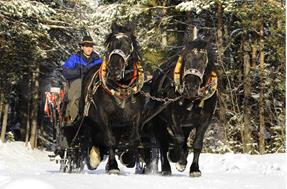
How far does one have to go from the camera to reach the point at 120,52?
8.20 metres

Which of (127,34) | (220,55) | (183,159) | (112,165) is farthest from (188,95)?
(220,55)

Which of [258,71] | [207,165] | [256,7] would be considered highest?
[256,7]

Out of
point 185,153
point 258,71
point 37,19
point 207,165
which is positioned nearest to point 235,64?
point 258,71

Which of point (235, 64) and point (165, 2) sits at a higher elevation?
point (165, 2)

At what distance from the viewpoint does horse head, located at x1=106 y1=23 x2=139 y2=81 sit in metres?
8.15

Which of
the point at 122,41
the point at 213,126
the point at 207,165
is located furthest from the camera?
the point at 213,126

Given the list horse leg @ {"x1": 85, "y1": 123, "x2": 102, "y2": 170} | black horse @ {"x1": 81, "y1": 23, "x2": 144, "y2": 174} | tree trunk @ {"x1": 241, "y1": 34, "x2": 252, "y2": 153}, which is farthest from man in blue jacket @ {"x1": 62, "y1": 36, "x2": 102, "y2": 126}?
tree trunk @ {"x1": 241, "y1": 34, "x2": 252, "y2": 153}

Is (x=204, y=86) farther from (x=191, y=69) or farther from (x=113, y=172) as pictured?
(x=113, y=172)

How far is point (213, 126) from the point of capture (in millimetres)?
22750

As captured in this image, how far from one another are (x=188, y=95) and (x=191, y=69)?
37cm

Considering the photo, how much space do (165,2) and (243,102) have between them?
199 inches

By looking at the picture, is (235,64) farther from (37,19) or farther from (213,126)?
(37,19)

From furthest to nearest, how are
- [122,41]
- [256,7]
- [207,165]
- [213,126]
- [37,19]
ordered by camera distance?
[213,126]
[37,19]
[256,7]
[207,165]
[122,41]

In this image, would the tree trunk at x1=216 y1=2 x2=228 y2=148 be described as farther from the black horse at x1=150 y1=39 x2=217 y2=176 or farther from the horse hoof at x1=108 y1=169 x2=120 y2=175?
the horse hoof at x1=108 y1=169 x2=120 y2=175
